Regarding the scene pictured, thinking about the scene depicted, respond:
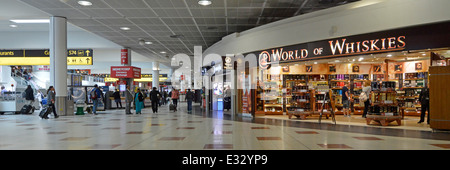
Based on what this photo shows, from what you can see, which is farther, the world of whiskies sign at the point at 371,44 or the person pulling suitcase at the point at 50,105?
the person pulling suitcase at the point at 50,105

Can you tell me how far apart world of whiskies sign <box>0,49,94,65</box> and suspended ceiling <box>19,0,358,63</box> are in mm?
1714

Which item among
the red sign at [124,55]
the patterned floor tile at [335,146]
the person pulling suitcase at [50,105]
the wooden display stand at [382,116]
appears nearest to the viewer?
the patterned floor tile at [335,146]

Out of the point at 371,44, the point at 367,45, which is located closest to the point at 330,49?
the point at 367,45

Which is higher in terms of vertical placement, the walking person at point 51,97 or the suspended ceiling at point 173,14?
the suspended ceiling at point 173,14

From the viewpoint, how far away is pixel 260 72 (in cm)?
1349

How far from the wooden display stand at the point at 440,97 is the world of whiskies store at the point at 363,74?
0.02 m

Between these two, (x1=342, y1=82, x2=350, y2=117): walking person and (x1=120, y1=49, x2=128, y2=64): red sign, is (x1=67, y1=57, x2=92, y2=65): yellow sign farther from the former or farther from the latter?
(x1=342, y1=82, x2=350, y2=117): walking person

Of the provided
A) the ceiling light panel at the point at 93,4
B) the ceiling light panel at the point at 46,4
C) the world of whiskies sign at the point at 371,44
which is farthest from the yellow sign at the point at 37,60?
the world of whiskies sign at the point at 371,44

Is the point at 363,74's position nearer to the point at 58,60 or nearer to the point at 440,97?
the point at 440,97

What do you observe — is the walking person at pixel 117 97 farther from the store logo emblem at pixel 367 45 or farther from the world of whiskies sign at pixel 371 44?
the store logo emblem at pixel 367 45

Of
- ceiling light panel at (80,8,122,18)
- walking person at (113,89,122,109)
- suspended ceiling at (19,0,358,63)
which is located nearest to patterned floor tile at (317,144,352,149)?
suspended ceiling at (19,0,358,63)

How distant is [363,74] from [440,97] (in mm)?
6546

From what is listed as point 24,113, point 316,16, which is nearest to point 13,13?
point 24,113

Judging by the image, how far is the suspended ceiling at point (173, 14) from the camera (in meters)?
10.4
